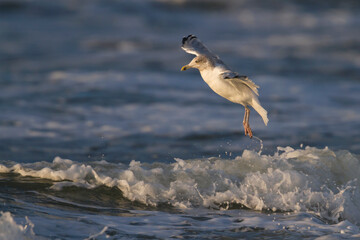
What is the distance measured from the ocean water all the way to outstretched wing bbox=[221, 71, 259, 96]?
125 centimetres

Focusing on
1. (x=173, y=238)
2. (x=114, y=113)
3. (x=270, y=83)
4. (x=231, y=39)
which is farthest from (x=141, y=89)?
(x=173, y=238)

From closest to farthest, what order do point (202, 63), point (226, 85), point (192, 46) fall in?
point (226, 85)
point (202, 63)
point (192, 46)

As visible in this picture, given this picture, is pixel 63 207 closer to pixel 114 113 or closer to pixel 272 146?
pixel 272 146

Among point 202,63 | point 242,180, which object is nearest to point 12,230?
point 202,63

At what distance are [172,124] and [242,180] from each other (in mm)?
5014

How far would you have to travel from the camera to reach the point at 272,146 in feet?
38.4

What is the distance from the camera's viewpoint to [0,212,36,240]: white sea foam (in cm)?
594

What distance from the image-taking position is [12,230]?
5996 millimetres

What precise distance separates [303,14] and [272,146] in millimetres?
14442

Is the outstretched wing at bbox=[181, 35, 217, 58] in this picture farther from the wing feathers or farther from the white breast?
the white breast

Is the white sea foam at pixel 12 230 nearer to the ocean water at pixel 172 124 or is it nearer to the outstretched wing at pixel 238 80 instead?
the ocean water at pixel 172 124

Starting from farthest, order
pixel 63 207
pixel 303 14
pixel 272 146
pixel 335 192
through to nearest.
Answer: pixel 303 14 → pixel 272 146 → pixel 335 192 → pixel 63 207

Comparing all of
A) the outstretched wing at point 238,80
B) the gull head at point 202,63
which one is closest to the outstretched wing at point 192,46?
the gull head at point 202,63

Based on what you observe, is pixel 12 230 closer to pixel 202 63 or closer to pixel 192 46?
pixel 202 63
